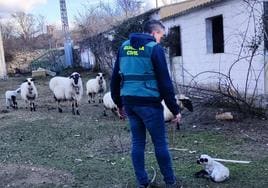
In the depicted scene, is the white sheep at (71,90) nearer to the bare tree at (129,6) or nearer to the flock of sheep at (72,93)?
the flock of sheep at (72,93)

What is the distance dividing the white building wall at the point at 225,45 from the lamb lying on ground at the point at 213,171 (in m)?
5.76

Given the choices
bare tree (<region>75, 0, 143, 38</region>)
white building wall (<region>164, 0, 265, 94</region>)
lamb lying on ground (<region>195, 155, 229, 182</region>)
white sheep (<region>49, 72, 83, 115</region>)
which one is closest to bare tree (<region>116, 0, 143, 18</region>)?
bare tree (<region>75, 0, 143, 38</region>)

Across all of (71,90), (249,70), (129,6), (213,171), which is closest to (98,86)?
(71,90)

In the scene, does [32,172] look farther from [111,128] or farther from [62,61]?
[62,61]

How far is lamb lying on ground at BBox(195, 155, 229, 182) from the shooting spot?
4.95m

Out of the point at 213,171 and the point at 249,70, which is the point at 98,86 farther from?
the point at 213,171

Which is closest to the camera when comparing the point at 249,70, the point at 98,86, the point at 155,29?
the point at 155,29

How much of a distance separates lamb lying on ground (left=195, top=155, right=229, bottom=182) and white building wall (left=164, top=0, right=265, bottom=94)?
5761 mm

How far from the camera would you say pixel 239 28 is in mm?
11258

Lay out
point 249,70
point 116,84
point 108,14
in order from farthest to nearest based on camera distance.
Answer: point 108,14
point 249,70
point 116,84

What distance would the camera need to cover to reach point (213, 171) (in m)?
5.01

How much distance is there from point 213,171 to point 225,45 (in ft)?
25.3

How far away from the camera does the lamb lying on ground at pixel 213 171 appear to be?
495 cm

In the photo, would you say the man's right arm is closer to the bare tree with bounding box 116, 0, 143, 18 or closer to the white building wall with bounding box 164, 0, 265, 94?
the white building wall with bounding box 164, 0, 265, 94
